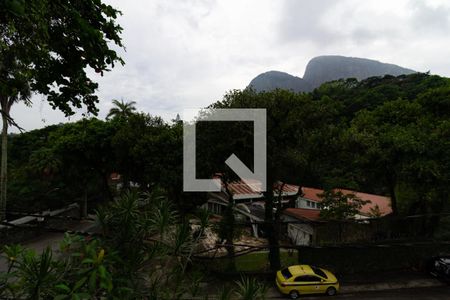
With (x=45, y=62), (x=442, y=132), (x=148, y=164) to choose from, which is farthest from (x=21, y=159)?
(x=442, y=132)

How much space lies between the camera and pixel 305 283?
13.9m

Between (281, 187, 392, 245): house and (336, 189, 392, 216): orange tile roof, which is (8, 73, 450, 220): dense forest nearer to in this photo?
(281, 187, 392, 245): house

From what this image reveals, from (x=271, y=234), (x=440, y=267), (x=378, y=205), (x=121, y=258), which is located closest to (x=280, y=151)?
(x=271, y=234)

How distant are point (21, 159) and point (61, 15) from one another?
2912 cm

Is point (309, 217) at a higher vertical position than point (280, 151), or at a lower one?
lower

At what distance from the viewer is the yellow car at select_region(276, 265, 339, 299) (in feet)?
45.6

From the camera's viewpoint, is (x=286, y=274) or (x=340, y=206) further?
(x=340, y=206)

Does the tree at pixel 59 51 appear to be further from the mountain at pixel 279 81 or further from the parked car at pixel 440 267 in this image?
the mountain at pixel 279 81

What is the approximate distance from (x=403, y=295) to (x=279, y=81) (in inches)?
6803

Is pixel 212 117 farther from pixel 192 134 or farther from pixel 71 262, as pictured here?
pixel 71 262

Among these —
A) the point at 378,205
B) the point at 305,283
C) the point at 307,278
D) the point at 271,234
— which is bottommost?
the point at 305,283

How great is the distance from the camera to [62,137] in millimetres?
23781

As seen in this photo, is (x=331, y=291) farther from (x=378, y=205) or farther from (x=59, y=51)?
(x=59, y=51)

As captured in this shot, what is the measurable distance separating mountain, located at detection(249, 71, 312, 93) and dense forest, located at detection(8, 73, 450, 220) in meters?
146
